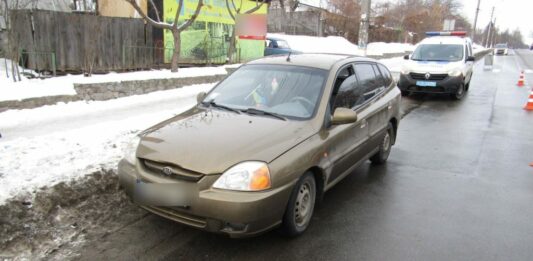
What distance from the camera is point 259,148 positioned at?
325cm

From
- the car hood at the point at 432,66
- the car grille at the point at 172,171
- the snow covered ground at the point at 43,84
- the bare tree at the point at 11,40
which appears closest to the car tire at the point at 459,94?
the car hood at the point at 432,66

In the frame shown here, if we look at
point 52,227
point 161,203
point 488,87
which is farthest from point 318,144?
point 488,87

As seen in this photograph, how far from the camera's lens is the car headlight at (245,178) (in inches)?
120

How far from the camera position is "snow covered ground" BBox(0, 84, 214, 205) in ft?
14.2

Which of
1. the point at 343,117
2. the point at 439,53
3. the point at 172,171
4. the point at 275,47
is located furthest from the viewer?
the point at 275,47

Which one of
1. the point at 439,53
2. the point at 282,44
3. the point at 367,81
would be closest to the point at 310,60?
the point at 367,81

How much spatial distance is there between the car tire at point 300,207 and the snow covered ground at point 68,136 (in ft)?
8.18

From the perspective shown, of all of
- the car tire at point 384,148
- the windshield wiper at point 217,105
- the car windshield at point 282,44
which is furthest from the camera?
the car windshield at point 282,44

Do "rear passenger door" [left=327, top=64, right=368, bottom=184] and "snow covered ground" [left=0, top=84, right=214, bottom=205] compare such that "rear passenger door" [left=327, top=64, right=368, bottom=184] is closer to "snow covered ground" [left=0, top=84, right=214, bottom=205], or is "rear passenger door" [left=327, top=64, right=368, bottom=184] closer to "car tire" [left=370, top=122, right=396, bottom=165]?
"car tire" [left=370, top=122, right=396, bottom=165]

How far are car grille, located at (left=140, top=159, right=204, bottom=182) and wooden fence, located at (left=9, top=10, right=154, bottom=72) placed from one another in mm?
7443

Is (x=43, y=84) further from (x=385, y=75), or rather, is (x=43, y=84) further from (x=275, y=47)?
(x=275, y=47)

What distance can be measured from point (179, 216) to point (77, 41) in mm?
8996

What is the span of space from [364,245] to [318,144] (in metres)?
1.00

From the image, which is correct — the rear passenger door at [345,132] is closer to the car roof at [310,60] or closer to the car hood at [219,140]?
the car roof at [310,60]
